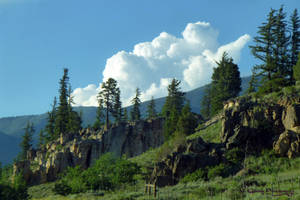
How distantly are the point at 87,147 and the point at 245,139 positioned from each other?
105 ft

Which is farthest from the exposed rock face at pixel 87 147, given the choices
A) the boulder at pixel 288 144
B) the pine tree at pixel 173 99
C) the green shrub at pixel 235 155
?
the boulder at pixel 288 144

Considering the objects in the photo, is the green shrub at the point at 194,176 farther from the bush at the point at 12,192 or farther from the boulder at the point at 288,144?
the bush at the point at 12,192

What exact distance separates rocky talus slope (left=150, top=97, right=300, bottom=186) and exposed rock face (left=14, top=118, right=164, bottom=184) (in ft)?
82.5

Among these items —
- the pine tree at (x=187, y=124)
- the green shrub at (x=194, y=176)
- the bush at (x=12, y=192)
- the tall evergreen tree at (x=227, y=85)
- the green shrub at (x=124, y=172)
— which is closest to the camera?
the bush at (x=12, y=192)

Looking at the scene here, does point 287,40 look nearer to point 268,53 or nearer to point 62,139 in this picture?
point 268,53

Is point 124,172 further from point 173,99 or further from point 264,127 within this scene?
point 173,99

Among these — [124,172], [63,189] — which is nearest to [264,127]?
[124,172]

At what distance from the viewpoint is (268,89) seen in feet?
148

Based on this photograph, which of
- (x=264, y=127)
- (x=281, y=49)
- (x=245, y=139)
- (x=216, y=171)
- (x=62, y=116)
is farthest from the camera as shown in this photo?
(x=62, y=116)

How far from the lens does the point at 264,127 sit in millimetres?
31547

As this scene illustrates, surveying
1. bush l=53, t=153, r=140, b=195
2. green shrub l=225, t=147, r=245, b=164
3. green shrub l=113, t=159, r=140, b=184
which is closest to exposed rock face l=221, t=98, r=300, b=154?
green shrub l=225, t=147, r=245, b=164

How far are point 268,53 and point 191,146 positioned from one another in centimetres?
2918

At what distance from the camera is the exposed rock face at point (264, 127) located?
28.5 metres

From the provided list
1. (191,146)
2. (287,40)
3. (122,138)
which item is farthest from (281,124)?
(122,138)
